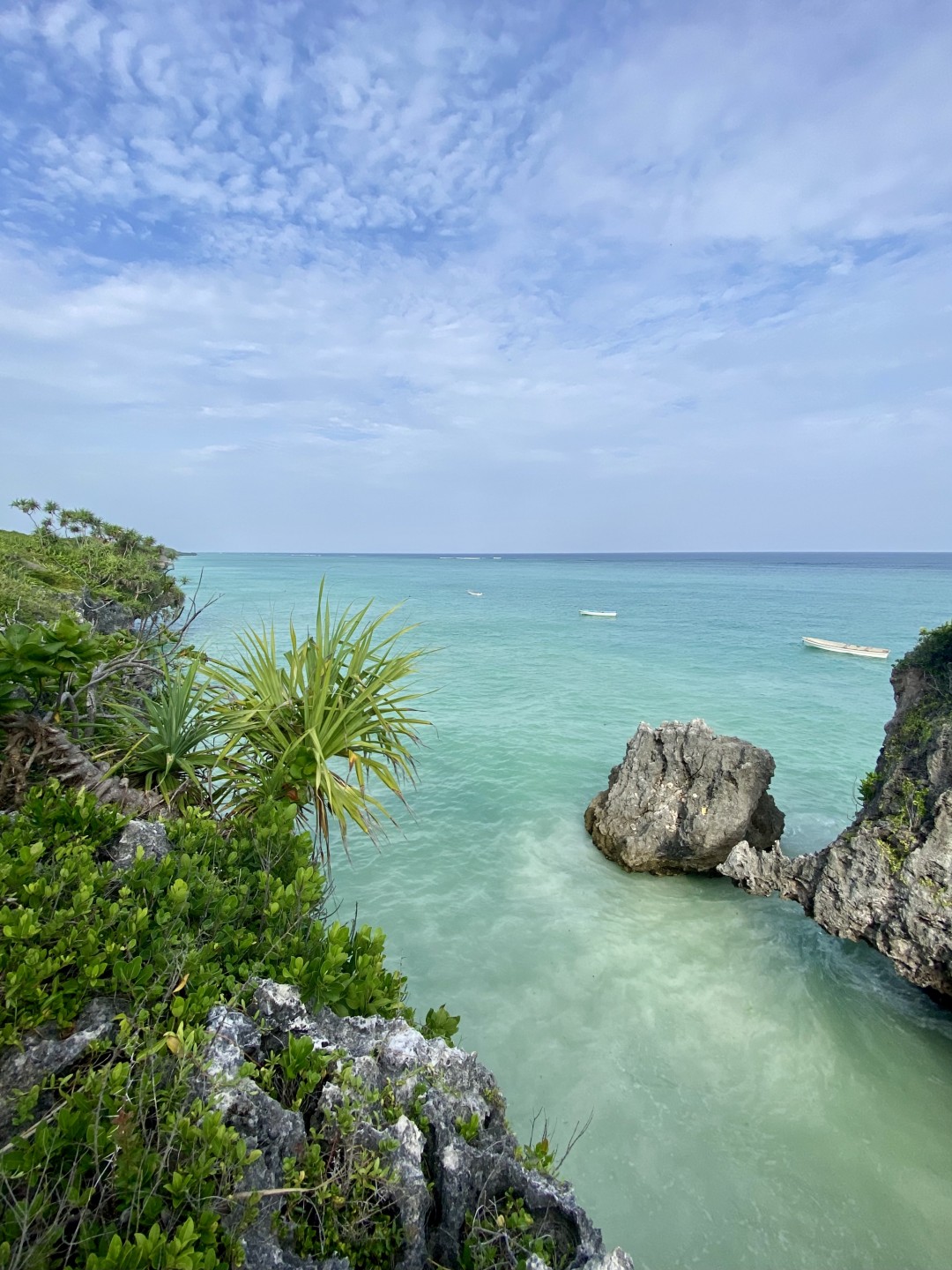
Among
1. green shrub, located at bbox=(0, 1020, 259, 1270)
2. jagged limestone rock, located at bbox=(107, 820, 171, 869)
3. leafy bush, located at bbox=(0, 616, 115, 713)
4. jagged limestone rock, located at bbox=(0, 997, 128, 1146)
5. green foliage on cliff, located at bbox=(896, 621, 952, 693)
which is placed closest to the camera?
green shrub, located at bbox=(0, 1020, 259, 1270)

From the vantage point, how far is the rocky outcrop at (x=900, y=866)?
468cm

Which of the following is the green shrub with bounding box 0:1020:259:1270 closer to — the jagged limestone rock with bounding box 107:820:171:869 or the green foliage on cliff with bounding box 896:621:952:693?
the jagged limestone rock with bounding box 107:820:171:869

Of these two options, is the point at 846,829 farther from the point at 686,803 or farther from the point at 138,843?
the point at 138,843

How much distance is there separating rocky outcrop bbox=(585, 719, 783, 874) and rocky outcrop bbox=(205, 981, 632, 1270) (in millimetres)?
5737

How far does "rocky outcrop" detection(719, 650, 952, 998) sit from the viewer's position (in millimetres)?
4680

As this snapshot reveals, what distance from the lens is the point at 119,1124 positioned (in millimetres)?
1562

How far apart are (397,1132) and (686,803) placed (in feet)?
21.2

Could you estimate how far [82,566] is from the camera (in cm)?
1364

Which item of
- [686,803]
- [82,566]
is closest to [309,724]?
[686,803]

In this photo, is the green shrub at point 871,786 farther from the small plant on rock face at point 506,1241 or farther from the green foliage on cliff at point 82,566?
the green foliage on cliff at point 82,566

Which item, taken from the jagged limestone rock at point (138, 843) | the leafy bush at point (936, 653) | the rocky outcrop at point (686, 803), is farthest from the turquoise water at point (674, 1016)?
the jagged limestone rock at point (138, 843)

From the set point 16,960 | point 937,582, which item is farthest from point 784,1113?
point 937,582

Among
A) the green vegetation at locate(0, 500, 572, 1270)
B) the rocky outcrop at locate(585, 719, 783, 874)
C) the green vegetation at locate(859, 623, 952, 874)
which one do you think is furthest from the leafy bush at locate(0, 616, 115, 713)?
the rocky outcrop at locate(585, 719, 783, 874)

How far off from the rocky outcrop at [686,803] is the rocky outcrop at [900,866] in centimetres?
130
